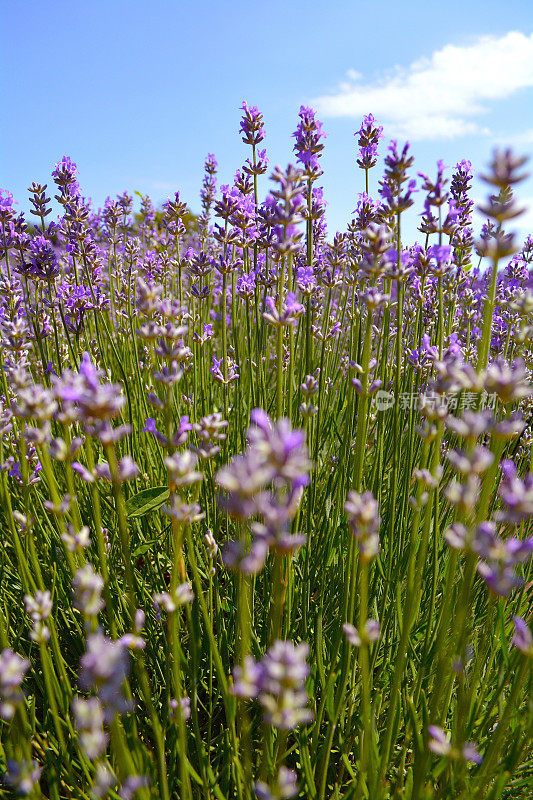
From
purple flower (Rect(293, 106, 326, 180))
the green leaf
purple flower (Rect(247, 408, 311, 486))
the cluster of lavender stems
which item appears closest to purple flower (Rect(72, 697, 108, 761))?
the cluster of lavender stems

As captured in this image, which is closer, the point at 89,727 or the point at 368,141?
the point at 89,727

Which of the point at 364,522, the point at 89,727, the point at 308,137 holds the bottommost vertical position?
the point at 89,727

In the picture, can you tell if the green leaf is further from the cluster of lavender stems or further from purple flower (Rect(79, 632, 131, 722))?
purple flower (Rect(79, 632, 131, 722))

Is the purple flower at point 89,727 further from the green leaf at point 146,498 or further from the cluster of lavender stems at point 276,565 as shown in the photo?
the green leaf at point 146,498

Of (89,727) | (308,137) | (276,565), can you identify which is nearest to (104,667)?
(89,727)

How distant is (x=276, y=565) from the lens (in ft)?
3.29

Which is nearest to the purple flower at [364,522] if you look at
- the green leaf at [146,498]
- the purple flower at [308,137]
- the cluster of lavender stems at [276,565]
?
the cluster of lavender stems at [276,565]

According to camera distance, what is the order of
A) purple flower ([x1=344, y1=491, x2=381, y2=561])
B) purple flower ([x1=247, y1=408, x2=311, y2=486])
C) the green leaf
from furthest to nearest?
the green leaf, purple flower ([x1=344, y1=491, x2=381, y2=561]), purple flower ([x1=247, y1=408, x2=311, y2=486])

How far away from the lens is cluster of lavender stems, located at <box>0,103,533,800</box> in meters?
0.93

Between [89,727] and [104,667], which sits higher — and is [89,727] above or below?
below

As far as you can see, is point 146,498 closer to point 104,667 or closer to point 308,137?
point 104,667

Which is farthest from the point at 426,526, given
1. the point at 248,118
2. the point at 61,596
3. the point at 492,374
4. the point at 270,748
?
the point at 248,118

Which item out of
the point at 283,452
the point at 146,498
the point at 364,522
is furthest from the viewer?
the point at 146,498

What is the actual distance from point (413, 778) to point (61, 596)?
1443mm
